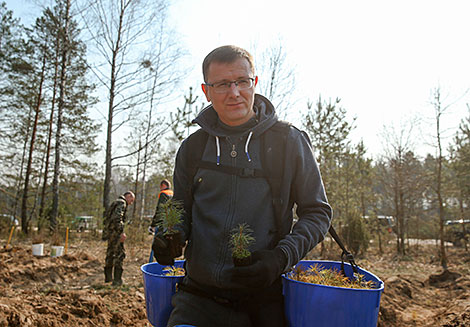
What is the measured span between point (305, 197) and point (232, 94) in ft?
1.94

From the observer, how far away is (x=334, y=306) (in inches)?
50.0

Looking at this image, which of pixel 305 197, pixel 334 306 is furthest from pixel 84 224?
pixel 334 306

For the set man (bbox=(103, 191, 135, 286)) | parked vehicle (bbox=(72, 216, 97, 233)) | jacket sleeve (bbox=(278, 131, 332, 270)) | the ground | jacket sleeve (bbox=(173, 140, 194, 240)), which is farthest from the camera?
parked vehicle (bbox=(72, 216, 97, 233))

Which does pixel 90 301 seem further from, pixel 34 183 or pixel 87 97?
A: pixel 34 183

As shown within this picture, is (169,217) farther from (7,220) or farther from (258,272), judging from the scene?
(7,220)

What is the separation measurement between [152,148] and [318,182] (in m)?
13.9

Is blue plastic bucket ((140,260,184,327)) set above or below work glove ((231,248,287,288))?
below

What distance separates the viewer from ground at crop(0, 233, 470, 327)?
3941 mm

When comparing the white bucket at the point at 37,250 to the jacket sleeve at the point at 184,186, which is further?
the white bucket at the point at 37,250

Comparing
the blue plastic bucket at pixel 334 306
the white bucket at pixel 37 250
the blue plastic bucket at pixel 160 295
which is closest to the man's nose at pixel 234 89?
the blue plastic bucket at pixel 334 306

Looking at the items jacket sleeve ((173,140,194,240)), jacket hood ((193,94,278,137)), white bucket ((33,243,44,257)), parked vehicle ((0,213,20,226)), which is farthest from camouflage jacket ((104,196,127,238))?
parked vehicle ((0,213,20,226))

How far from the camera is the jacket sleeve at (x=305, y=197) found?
1418mm

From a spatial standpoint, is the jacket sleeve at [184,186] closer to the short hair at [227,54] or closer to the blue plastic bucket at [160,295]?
the blue plastic bucket at [160,295]

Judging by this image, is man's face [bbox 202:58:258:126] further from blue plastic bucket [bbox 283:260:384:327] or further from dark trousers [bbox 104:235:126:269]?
dark trousers [bbox 104:235:126:269]
